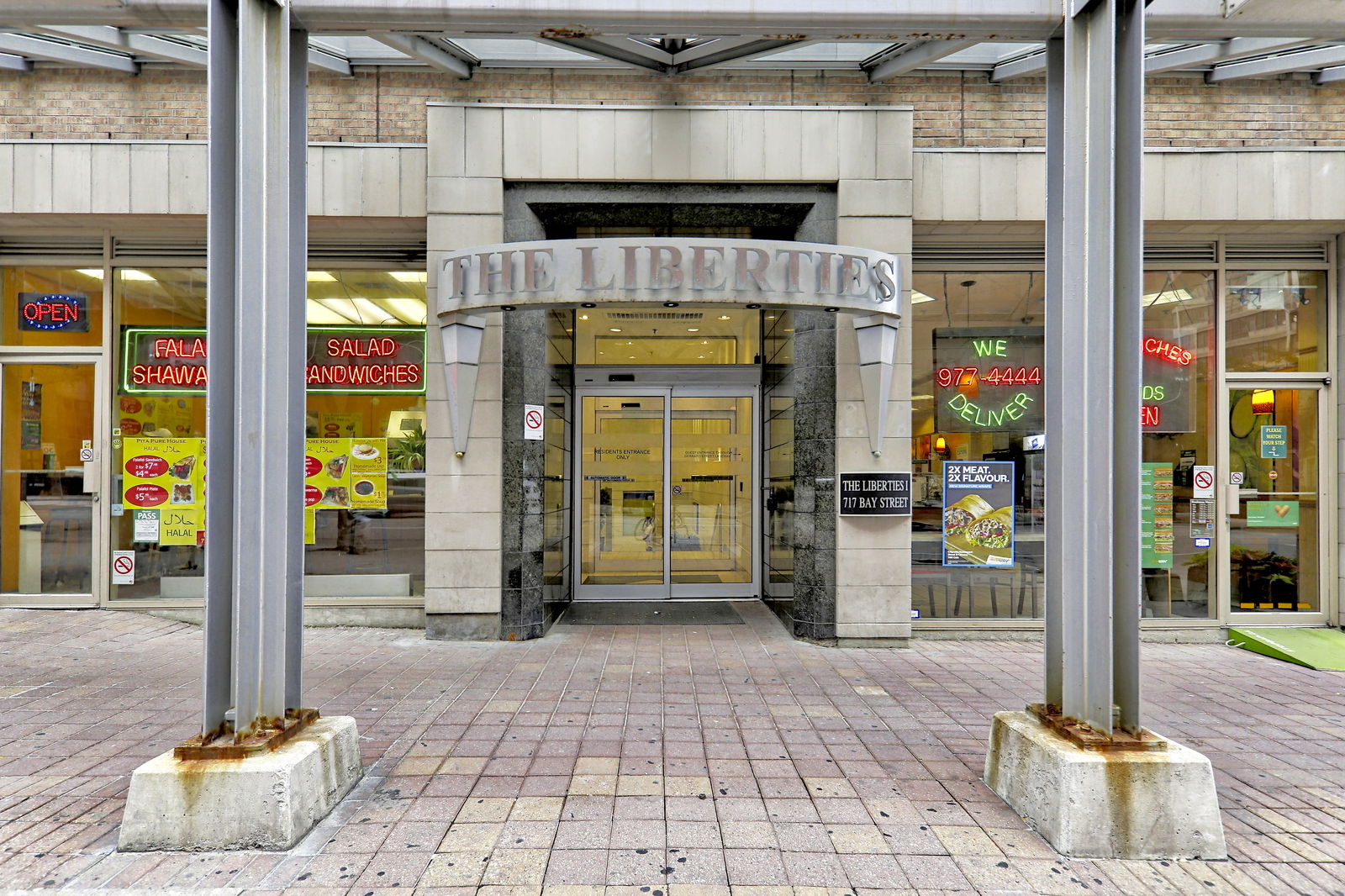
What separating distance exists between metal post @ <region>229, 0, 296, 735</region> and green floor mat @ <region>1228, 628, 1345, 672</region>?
828 centimetres

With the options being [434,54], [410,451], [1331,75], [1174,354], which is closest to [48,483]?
[410,451]

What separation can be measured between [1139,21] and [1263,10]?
3.27 ft

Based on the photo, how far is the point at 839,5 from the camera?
3.61 m

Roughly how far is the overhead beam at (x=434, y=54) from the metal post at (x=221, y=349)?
306 centimetres

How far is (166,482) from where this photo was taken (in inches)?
301

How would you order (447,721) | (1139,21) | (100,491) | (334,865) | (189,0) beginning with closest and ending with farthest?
(334,865) < (1139,21) < (189,0) < (447,721) < (100,491)

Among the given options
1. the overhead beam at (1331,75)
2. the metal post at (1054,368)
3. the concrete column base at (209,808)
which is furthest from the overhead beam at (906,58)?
the concrete column base at (209,808)

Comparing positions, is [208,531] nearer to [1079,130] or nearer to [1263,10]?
[1079,130]

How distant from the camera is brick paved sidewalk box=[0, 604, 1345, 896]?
288 centimetres

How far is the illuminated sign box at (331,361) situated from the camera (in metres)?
7.60

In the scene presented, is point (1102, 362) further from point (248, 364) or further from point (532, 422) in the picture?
point (532, 422)

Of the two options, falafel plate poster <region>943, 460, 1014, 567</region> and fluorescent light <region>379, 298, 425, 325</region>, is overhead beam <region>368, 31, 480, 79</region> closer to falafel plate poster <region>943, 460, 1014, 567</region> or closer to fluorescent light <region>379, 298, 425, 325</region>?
fluorescent light <region>379, 298, 425, 325</region>

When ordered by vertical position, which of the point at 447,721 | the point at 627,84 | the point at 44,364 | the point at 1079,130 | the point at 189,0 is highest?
the point at 627,84

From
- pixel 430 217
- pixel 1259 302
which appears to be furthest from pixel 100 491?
pixel 1259 302
